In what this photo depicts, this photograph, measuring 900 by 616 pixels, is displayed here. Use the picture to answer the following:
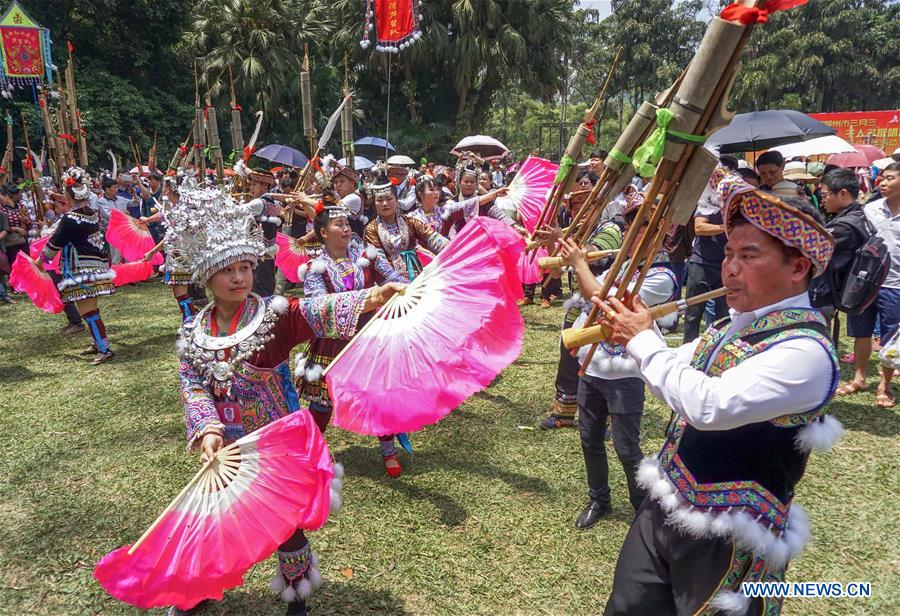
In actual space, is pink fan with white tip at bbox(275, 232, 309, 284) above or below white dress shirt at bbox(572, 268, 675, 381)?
below

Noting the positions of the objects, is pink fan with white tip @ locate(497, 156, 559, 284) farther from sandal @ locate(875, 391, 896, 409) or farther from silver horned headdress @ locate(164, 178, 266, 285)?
sandal @ locate(875, 391, 896, 409)

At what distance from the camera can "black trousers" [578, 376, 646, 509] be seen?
10.6ft

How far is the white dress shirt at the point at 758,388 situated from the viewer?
1.54 m

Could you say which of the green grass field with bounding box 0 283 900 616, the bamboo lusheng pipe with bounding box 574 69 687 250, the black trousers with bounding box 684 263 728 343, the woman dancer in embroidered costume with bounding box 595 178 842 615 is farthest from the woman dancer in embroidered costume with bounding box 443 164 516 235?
the woman dancer in embroidered costume with bounding box 595 178 842 615

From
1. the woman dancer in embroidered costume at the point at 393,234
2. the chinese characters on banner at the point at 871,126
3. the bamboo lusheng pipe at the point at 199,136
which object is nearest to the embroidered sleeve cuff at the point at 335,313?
the woman dancer in embroidered costume at the point at 393,234

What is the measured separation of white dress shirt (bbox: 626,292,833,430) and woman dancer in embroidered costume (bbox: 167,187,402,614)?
1.38m

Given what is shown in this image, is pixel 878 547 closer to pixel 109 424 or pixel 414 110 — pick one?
pixel 109 424

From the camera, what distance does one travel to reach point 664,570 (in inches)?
76.3

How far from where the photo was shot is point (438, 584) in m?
3.20

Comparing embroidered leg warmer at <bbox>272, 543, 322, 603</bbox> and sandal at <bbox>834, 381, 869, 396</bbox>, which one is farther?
sandal at <bbox>834, 381, 869, 396</bbox>

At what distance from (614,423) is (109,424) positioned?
483cm

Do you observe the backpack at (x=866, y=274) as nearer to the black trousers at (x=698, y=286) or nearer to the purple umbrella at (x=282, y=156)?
the black trousers at (x=698, y=286)

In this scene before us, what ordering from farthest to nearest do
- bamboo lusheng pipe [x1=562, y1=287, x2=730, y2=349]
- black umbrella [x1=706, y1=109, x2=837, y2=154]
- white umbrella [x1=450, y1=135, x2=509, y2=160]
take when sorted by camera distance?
1. white umbrella [x1=450, y1=135, x2=509, y2=160]
2. black umbrella [x1=706, y1=109, x2=837, y2=154]
3. bamboo lusheng pipe [x1=562, y1=287, x2=730, y2=349]

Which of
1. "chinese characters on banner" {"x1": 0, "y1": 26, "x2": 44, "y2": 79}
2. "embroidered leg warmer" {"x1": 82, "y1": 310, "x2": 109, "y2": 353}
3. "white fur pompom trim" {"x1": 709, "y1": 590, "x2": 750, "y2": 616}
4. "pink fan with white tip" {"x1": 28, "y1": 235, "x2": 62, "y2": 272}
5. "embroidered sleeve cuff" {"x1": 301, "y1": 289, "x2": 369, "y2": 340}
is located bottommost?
"embroidered leg warmer" {"x1": 82, "y1": 310, "x2": 109, "y2": 353}
